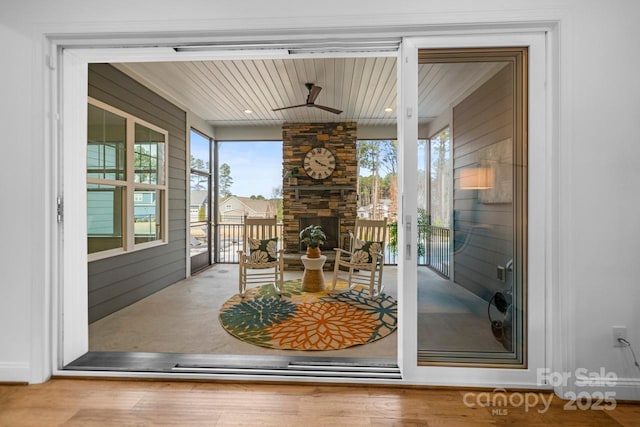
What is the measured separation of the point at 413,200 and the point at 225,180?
5075 millimetres

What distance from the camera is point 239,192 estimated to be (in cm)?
626

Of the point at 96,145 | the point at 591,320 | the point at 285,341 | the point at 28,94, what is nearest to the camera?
the point at 591,320

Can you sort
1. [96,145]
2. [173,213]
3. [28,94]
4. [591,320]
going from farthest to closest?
[173,213], [96,145], [28,94], [591,320]

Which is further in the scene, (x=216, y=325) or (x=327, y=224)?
(x=327, y=224)

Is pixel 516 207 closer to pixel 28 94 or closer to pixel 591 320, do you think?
pixel 591 320

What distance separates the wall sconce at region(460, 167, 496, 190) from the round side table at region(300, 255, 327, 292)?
8.57 feet

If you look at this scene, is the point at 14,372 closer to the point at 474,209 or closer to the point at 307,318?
the point at 307,318

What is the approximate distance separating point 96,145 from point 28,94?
1.36 m

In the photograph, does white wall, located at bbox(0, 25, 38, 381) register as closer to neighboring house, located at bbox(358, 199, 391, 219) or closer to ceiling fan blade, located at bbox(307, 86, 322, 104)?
ceiling fan blade, located at bbox(307, 86, 322, 104)

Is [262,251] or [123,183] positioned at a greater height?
[123,183]

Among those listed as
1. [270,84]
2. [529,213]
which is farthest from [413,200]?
[270,84]

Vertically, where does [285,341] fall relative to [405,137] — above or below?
Answer: below

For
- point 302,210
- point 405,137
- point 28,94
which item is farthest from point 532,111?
point 302,210

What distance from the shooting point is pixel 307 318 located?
3221 mm
